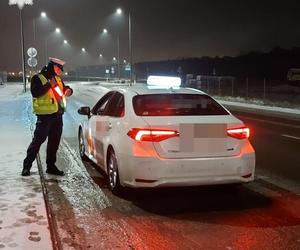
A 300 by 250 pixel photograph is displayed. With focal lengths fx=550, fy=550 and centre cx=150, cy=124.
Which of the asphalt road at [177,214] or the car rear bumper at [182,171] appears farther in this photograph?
the car rear bumper at [182,171]

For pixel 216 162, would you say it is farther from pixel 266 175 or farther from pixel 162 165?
pixel 266 175

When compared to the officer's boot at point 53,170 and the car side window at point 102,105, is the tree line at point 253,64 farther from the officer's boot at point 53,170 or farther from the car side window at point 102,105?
the officer's boot at point 53,170

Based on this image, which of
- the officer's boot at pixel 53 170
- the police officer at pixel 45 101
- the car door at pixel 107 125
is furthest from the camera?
the officer's boot at pixel 53 170

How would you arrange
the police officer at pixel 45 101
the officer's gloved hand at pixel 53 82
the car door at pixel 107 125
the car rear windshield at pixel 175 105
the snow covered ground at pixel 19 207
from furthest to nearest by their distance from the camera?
1. the officer's gloved hand at pixel 53 82
2. the police officer at pixel 45 101
3. the car door at pixel 107 125
4. the car rear windshield at pixel 175 105
5. the snow covered ground at pixel 19 207

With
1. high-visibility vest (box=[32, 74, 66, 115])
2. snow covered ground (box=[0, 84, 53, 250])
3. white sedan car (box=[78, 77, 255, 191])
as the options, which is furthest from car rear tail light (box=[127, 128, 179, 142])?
high-visibility vest (box=[32, 74, 66, 115])

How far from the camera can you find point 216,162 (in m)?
6.54

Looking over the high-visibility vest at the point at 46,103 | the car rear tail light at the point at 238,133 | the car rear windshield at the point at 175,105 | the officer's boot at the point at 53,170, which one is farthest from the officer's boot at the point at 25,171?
the car rear tail light at the point at 238,133

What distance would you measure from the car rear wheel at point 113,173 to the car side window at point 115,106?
58 cm

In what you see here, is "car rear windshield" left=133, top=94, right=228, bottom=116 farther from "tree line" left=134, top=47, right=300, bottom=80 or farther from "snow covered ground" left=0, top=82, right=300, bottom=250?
"tree line" left=134, top=47, right=300, bottom=80

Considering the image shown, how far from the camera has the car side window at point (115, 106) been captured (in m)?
7.55

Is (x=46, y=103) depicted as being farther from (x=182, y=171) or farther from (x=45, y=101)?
(x=182, y=171)

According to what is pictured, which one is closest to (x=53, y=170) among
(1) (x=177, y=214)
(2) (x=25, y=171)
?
(2) (x=25, y=171)

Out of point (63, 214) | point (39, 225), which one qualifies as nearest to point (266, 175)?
point (63, 214)

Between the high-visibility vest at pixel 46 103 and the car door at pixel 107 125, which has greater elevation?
the high-visibility vest at pixel 46 103
